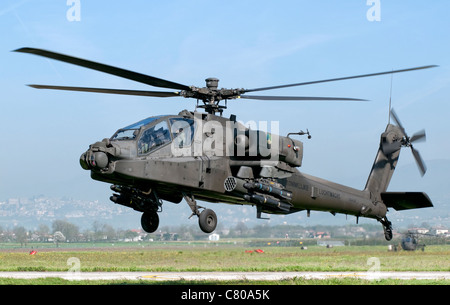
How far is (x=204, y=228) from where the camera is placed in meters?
14.6

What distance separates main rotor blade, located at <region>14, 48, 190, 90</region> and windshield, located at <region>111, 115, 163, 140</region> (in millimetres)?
1010

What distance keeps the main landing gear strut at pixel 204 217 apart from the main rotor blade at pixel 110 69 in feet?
9.71

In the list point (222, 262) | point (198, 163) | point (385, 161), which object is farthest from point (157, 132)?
point (222, 262)

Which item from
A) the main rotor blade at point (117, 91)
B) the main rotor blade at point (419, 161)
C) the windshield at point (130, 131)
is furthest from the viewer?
the main rotor blade at point (419, 161)

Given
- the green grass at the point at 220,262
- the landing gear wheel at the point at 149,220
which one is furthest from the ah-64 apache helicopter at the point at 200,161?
the green grass at the point at 220,262

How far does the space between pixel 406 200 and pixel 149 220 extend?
10.4 meters

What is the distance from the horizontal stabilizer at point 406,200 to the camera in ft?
68.0

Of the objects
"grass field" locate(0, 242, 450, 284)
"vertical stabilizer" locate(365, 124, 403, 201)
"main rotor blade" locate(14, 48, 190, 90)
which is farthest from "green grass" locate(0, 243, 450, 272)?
"main rotor blade" locate(14, 48, 190, 90)

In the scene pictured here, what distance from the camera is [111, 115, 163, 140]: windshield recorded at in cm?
1438

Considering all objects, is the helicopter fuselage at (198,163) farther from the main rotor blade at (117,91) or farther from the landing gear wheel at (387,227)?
the landing gear wheel at (387,227)

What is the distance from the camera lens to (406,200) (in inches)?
837
